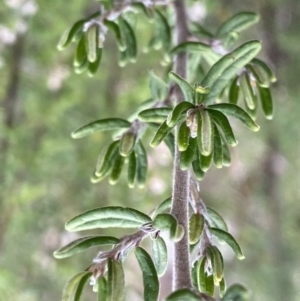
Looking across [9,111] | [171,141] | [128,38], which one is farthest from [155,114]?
[9,111]

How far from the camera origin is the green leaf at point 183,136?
1.05 feet

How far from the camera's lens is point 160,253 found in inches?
13.8

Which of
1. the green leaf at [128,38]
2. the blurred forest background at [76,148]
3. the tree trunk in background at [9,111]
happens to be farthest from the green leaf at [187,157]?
the tree trunk in background at [9,111]

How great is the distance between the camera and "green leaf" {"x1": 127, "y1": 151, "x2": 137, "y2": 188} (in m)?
0.45

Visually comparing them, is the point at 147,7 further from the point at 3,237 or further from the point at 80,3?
the point at 3,237

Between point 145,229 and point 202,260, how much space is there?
0.05m

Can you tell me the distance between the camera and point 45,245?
0.97 m

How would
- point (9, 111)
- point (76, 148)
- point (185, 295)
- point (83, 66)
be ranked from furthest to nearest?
point (76, 148) < point (9, 111) < point (83, 66) < point (185, 295)

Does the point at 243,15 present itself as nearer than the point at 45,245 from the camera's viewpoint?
Yes

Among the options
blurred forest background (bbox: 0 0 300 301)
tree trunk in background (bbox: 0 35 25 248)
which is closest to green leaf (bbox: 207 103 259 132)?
blurred forest background (bbox: 0 0 300 301)

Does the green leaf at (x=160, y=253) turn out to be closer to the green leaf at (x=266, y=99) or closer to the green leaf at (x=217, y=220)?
the green leaf at (x=217, y=220)

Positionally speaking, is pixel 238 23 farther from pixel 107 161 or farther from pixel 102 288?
pixel 102 288

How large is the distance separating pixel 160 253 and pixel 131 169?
0.40ft

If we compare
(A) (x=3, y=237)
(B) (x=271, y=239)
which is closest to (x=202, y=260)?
(A) (x=3, y=237)
